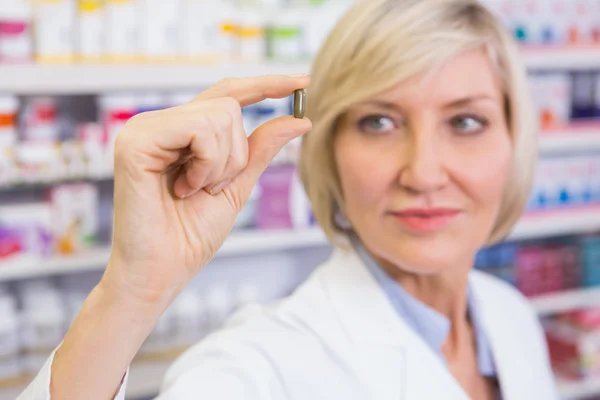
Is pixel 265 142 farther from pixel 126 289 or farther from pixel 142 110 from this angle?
pixel 142 110

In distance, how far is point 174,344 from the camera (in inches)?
91.1

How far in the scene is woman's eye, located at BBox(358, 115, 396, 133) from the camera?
118 centimetres

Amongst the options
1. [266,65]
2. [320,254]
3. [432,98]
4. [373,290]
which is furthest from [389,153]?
[320,254]

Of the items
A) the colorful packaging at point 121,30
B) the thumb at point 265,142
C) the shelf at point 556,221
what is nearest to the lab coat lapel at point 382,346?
the thumb at point 265,142

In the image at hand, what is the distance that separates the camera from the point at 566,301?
2.93 m

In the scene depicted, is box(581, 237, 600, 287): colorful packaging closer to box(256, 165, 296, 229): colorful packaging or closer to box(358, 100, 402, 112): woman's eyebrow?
box(256, 165, 296, 229): colorful packaging

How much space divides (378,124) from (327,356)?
411mm

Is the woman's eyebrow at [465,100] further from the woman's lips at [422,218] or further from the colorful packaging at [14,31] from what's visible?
the colorful packaging at [14,31]

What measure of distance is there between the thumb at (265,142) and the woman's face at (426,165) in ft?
1.27

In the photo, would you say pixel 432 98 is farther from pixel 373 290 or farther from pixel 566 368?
pixel 566 368

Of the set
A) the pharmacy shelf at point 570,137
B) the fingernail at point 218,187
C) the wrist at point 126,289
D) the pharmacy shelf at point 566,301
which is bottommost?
the pharmacy shelf at point 566,301

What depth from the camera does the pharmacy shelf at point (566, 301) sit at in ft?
9.46

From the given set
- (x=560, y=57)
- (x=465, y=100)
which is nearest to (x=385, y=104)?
(x=465, y=100)

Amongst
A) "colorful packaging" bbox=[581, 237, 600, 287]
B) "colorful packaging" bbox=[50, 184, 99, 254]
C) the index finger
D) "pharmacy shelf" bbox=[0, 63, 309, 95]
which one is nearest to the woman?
the index finger
